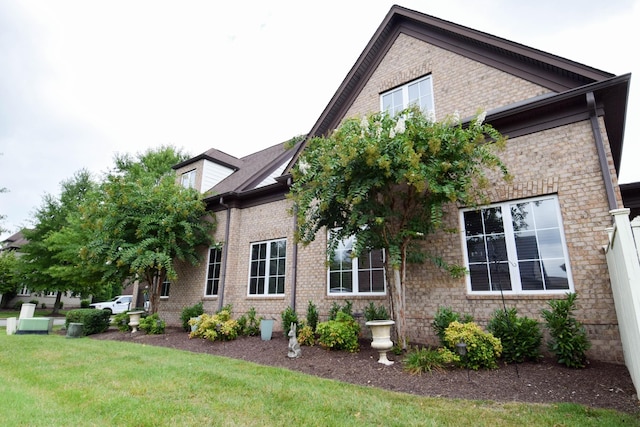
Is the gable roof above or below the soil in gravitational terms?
above


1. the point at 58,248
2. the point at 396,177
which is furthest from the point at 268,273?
the point at 58,248

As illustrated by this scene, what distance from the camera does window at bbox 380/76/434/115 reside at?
8.81 metres

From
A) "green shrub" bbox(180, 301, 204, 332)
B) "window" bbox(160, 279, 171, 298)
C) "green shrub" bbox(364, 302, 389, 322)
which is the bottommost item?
"green shrub" bbox(180, 301, 204, 332)

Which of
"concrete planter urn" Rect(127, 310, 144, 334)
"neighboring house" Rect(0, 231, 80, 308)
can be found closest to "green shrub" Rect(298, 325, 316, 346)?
"concrete planter urn" Rect(127, 310, 144, 334)

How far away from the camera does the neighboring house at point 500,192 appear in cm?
588

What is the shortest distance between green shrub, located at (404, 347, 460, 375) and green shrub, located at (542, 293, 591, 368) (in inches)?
63.8

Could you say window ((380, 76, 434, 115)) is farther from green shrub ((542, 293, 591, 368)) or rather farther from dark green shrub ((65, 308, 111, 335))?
dark green shrub ((65, 308, 111, 335))

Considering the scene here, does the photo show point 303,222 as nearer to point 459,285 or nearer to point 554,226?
point 459,285

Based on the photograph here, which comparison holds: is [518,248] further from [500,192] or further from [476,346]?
[476,346]

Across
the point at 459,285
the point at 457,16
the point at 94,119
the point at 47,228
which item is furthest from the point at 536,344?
the point at 47,228

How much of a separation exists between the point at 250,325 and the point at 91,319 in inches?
258

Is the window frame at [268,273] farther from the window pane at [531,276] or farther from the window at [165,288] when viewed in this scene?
the window pane at [531,276]

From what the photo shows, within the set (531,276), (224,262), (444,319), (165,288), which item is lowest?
(444,319)

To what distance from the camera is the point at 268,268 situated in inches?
432
